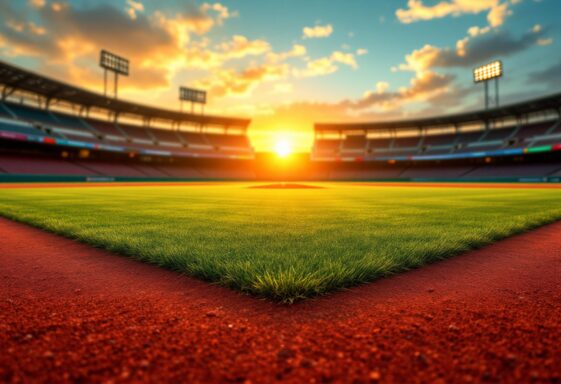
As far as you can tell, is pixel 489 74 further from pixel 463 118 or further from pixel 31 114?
pixel 31 114

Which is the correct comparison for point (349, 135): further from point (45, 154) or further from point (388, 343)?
point (388, 343)

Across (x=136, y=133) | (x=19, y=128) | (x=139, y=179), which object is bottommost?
(x=139, y=179)

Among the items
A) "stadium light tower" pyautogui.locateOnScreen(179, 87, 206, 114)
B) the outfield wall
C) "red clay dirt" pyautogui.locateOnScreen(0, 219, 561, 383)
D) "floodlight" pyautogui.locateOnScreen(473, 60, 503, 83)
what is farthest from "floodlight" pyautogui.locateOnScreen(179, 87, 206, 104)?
"red clay dirt" pyautogui.locateOnScreen(0, 219, 561, 383)

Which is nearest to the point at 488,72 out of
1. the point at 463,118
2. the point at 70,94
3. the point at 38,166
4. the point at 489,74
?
the point at 489,74

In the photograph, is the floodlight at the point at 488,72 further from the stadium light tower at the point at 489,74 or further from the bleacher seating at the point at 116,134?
the bleacher seating at the point at 116,134

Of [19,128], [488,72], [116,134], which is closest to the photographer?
[19,128]

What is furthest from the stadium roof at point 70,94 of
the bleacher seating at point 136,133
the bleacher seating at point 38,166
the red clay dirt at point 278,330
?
the red clay dirt at point 278,330
